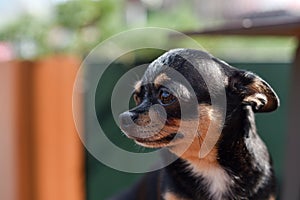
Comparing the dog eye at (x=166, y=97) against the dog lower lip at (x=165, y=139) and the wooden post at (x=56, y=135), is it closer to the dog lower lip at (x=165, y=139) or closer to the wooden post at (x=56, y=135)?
the dog lower lip at (x=165, y=139)

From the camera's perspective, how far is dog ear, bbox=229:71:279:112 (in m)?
0.77

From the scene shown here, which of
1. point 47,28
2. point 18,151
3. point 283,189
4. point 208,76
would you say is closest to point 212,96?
point 208,76

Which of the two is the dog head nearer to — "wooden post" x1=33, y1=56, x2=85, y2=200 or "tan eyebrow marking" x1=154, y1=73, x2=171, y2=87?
"tan eyebrow marking" x1=154, y1=73, x2=171, y2=87

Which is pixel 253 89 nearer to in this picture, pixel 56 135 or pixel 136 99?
pixel 136 99

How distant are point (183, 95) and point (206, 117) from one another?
0.14 feet

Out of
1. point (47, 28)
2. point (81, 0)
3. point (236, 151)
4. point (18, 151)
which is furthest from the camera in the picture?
point (47, 28)

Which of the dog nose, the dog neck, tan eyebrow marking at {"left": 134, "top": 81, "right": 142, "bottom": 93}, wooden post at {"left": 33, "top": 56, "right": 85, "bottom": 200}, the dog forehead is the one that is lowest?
wooden post at {"left": 33, "top": 56, "right": 85, "bottom": 200}

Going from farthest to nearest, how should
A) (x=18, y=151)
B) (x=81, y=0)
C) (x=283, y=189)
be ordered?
(x=81, y=0) < (x=18, y=151) < (x=283, y=189)

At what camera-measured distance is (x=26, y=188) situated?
195 inches

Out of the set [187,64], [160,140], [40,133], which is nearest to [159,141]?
[160,140]

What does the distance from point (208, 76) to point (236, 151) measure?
0.48ft

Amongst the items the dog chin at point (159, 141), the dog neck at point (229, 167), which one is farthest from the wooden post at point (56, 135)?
the dog chin at point (159, 141)

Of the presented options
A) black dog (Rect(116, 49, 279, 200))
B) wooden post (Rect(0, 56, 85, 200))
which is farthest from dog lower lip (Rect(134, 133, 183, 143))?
wooden post (Rect(0, 56, 85, 200))

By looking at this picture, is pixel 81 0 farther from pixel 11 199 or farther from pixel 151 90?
pixel 151 90
